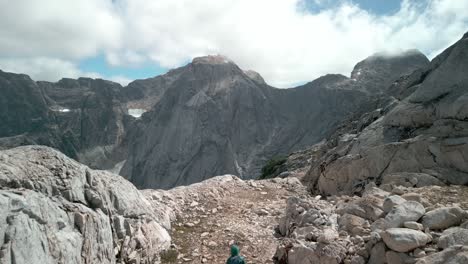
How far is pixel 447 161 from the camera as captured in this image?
16141 millimetres

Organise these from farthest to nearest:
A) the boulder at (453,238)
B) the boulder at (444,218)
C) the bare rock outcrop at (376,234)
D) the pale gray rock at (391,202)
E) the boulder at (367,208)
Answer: the boulder at (367,208)
the pale gray rock at (391,202)
the boulder at (444,218)
the bare rock outcrop at (376,234)
the boulder at (453,238)

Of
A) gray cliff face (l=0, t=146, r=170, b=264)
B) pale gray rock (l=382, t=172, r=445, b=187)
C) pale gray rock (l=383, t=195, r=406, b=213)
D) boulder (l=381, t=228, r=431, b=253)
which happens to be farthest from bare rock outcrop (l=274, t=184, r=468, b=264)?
gray cliff face (l=0, t=146, r=170, b=264)

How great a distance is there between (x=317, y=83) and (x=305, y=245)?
16496 cm

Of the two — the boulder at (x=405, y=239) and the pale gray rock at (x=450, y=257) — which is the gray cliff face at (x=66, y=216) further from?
the pale gray rock at (x=450, y=257)

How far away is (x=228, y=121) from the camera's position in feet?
516

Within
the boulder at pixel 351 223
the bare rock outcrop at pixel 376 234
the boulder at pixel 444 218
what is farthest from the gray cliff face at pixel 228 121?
the boulder at pixel 444 218

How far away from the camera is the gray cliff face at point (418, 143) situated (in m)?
16.0

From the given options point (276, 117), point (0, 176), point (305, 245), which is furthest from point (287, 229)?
point (276, 117)

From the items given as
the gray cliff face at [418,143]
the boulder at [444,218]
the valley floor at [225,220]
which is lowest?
the valley floor at [225,220]

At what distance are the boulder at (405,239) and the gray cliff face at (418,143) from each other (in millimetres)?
6703

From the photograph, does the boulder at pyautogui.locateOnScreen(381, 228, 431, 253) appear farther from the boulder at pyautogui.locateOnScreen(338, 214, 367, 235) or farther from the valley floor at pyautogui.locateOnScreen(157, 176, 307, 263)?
the valley floor at pyautogui.locateOnScreen(157, 176, 307, 263)

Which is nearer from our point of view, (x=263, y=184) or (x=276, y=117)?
(x=263, y=184)

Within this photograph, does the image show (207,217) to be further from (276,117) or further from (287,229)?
(276,117)

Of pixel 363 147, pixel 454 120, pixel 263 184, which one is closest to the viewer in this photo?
pixel 454 120
